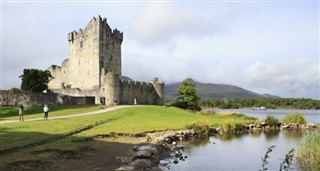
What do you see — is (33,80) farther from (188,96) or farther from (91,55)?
(188,96)

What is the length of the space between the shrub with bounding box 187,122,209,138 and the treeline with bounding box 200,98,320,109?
132 m

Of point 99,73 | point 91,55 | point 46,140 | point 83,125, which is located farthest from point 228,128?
point 91,55

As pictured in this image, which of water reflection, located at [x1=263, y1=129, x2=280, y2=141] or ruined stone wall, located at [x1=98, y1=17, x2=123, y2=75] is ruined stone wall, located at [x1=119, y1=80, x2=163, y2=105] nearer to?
ruined stone wall, located at [x1=98, y1=17, x2=123, y2=75]

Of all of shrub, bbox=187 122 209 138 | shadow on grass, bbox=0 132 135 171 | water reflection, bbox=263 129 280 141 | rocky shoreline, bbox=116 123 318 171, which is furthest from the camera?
shrub, bbox=187 122 209 138

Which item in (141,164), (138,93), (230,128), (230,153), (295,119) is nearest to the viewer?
(141,164)

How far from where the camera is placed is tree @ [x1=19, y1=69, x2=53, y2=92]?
64.3 meters

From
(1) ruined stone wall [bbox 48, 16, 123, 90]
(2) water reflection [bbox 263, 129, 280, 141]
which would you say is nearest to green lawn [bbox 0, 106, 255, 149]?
(2) water reflection [bbox 263, 129, 280, 141]

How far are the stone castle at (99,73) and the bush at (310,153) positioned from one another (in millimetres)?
46164

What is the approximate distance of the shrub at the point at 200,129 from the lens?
39.4 metres

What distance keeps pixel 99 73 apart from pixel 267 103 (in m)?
137

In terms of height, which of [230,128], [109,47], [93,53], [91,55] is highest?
Answer: [109,47]

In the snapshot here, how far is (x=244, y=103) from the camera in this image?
196500 millimetres

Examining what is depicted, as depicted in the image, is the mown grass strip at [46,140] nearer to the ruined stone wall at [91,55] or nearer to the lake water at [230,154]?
the lake water at [230,154]

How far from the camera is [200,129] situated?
131ft
